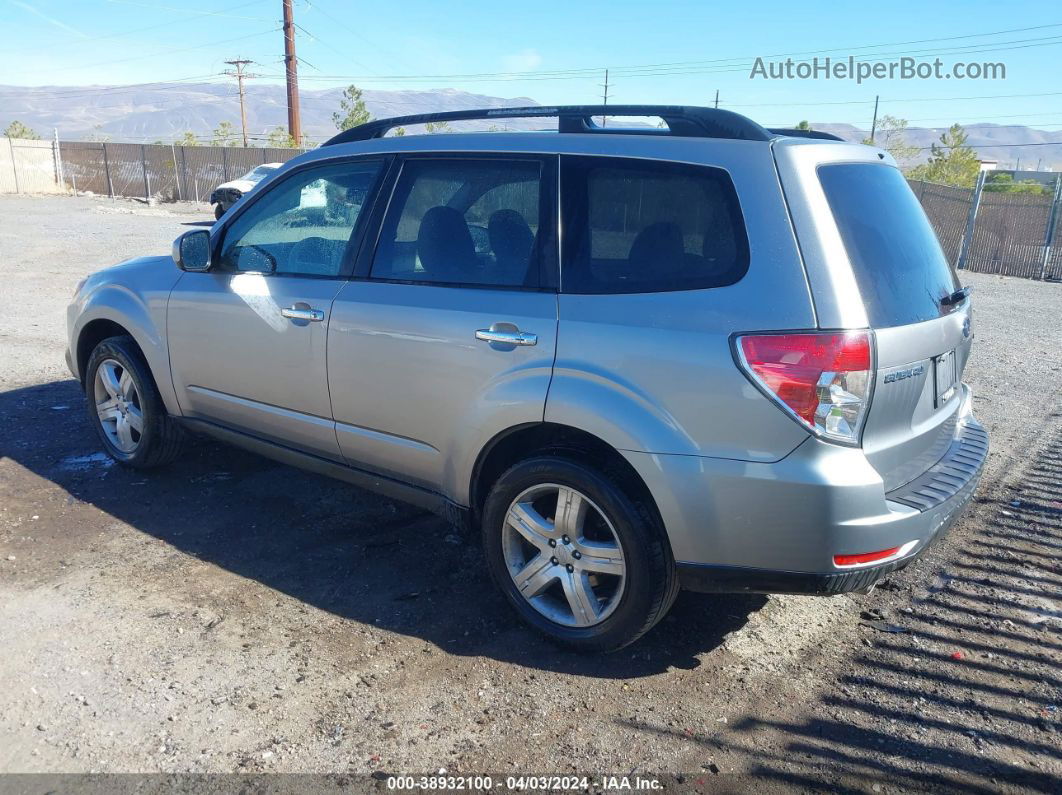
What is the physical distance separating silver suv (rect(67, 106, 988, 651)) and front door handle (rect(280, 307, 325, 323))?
16 millimetres

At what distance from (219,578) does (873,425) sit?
9.61 feet

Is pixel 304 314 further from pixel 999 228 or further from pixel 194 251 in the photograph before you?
pixel 999 228

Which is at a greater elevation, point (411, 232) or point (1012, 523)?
point (411, 232)

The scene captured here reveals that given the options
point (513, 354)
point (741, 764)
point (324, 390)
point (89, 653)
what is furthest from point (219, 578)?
point (741, 764)

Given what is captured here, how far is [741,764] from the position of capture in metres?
2.86

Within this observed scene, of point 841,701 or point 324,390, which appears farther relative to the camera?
point 324,390

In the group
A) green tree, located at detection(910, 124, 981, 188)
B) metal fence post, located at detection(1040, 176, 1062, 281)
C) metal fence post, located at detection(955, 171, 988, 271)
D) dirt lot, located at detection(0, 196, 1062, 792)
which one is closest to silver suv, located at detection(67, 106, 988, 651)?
dirt lot, located at detection(0, 196, 1062, 792)

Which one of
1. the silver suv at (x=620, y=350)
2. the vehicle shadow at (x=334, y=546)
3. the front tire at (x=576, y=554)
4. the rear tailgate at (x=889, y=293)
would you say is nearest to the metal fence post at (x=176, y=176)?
the vehicle shadow at (x=334, y=546)

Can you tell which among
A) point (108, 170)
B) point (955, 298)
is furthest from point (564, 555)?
point (108, 170)

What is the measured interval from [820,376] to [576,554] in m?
1.18

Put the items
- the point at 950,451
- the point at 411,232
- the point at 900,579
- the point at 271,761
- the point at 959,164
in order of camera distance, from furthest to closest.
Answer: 1. the point at 959,164
2. the point at 900,579
3. the point at 411,232
4. the point at 950,451
5. the point at 271,761

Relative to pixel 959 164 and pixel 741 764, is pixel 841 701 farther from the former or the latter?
pixel 959 164

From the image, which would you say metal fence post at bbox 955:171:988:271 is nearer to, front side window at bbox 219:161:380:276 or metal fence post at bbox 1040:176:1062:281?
metal fence post at bbox 1040:176:1062:281

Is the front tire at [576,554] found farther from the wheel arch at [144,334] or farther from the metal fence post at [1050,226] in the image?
the metal fence post at [1050,226]
